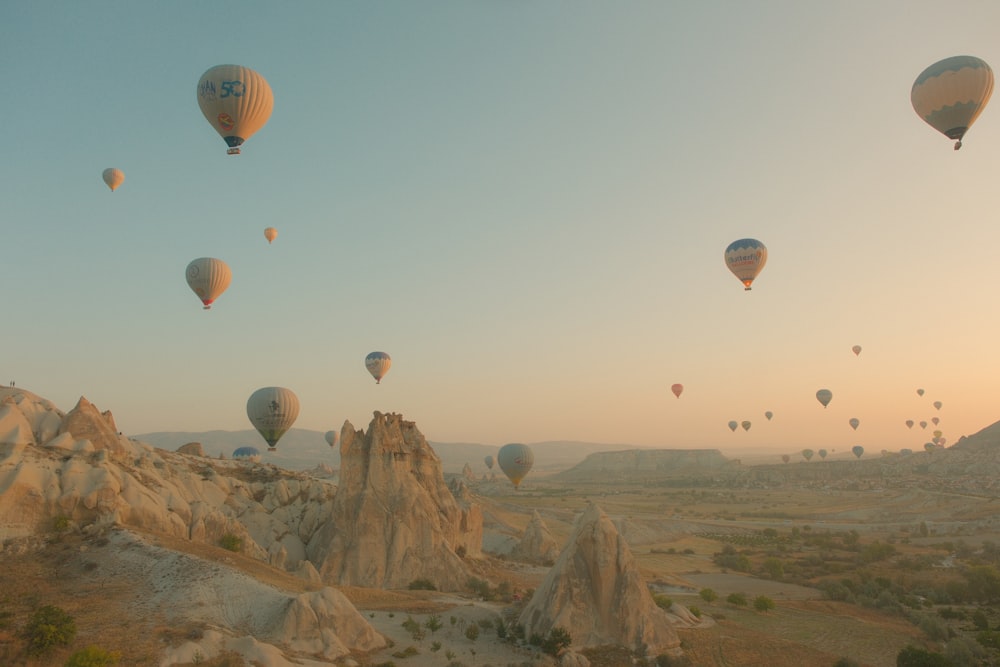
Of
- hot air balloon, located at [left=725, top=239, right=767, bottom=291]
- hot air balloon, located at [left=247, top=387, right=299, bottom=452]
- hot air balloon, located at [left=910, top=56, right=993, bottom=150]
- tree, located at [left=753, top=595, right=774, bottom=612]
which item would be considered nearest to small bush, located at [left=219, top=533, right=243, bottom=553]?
hot air balloon, located at [left=247, top=387, right=299, bottom=452]

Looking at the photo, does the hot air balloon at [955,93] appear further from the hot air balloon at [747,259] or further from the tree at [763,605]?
the tree at [763,605]

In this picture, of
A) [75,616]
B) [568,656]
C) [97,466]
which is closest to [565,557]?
[568,656]

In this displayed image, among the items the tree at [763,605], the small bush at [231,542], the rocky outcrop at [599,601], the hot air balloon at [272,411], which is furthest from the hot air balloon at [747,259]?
the small bush at [231,542]

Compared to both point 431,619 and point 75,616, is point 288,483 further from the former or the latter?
point 75,616

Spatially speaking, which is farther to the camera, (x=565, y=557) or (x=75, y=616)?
(x=565, y=557)

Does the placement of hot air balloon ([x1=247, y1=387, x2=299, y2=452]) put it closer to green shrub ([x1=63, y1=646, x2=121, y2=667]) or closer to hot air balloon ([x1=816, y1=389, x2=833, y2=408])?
green shrub ([x1=63, y1=646, x2=121, y2=667])
